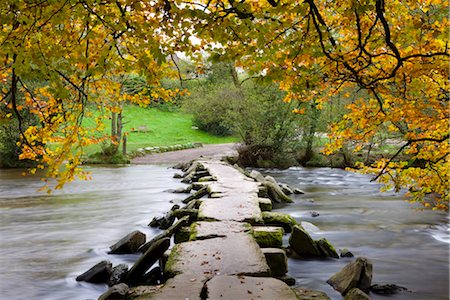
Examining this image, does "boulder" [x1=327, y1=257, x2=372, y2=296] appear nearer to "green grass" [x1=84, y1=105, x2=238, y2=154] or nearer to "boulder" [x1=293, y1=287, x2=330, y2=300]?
"boulder" [x1=293, y1=287, x2=330, y2=300]

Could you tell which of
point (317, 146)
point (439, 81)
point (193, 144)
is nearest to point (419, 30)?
point (439, 81)

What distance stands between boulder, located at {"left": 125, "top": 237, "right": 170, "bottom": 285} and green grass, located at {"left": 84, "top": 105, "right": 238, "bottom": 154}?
23.3 m

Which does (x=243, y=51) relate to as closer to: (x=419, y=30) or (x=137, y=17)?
(x=137, y=17)

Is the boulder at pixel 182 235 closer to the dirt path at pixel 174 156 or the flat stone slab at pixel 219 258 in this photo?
the flat stone slab at pixel 219 258

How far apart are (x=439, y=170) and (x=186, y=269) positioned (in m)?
5.09

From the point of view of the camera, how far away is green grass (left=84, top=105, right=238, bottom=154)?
34894 mm

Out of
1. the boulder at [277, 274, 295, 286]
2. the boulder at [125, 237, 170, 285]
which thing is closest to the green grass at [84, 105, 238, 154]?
the boulder at [125, 237, 170, 285]

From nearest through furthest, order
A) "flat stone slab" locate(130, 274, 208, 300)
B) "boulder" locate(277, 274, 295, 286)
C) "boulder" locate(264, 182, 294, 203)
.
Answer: "flat stone slab" locate(130, 274, 208, 300) → "boulder" locate(277, 274, 295, 286) → "boulder" locate(264, 182, 294, 203)

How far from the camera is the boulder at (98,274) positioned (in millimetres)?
6148

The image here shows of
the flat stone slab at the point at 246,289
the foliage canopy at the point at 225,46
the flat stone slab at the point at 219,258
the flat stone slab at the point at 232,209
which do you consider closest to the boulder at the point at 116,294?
the flat stone slab at the point at 219,258

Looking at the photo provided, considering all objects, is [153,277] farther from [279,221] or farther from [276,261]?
[279,221]

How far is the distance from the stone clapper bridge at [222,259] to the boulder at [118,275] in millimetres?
136

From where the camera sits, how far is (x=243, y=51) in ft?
16.7

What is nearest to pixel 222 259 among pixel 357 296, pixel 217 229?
pixel 217 229
